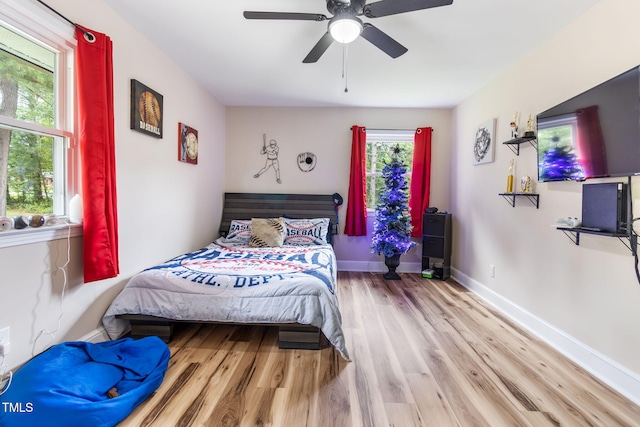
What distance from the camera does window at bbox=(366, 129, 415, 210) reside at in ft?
14.6

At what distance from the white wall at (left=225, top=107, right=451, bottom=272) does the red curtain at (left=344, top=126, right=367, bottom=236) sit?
135 millimetres

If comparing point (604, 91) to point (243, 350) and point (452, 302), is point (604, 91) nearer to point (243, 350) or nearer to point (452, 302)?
point (452, 302)

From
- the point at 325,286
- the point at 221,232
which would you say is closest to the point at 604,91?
the point at 325,286

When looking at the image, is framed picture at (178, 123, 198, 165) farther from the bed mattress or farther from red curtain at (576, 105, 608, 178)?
red curtain at (576, 105, 608, 178)

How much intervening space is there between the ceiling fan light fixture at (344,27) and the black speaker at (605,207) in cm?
187

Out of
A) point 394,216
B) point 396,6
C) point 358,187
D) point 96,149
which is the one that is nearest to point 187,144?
point 96,149

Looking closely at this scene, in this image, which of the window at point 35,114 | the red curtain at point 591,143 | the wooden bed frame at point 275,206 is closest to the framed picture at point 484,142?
the red curtain at point 591,143

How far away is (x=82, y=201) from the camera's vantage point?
1.93 metres

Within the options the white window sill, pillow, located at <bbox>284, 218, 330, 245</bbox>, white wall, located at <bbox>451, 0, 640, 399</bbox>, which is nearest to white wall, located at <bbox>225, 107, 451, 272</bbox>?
pillow, located at <bbox>284, 218, 330, 245</bbox>

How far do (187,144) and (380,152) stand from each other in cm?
286

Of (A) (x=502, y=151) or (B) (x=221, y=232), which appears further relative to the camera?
(B) (x=221, y=232)

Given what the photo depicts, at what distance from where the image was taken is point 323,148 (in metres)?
4.45

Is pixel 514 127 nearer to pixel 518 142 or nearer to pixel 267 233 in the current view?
pixel 518 142

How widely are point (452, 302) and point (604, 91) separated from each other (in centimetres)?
231
